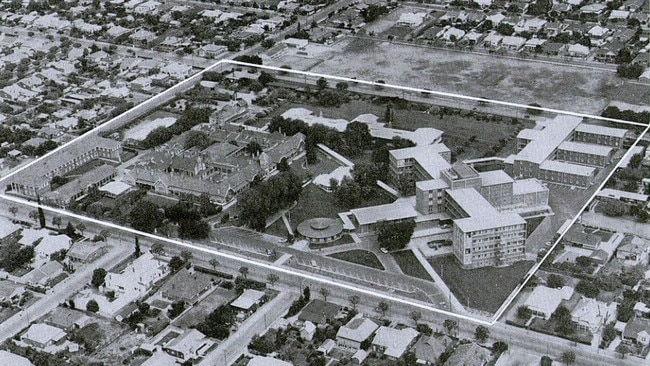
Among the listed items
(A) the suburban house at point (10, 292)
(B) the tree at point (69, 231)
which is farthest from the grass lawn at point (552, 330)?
(A) the suburban house at point (10, 292)

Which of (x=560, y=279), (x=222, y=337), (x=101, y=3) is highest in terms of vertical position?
(x=560, y=279)

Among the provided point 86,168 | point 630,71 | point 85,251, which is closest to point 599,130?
point 86,168

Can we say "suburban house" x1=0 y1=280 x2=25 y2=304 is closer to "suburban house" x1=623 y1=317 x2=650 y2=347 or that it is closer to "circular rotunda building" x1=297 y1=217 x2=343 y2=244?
"circular rotunda building" x1=297 y1=217 x2=343 y2=244

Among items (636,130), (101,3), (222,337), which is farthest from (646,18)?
(222,337)

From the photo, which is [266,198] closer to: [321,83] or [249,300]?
[249,300]

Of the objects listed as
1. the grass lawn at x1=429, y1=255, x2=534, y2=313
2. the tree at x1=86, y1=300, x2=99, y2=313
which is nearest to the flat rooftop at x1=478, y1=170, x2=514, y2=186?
the grass lawn at x1=429, y1=255, x2=534, y2=313

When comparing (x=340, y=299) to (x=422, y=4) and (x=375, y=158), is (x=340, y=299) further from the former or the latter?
(x=422, y=4)
